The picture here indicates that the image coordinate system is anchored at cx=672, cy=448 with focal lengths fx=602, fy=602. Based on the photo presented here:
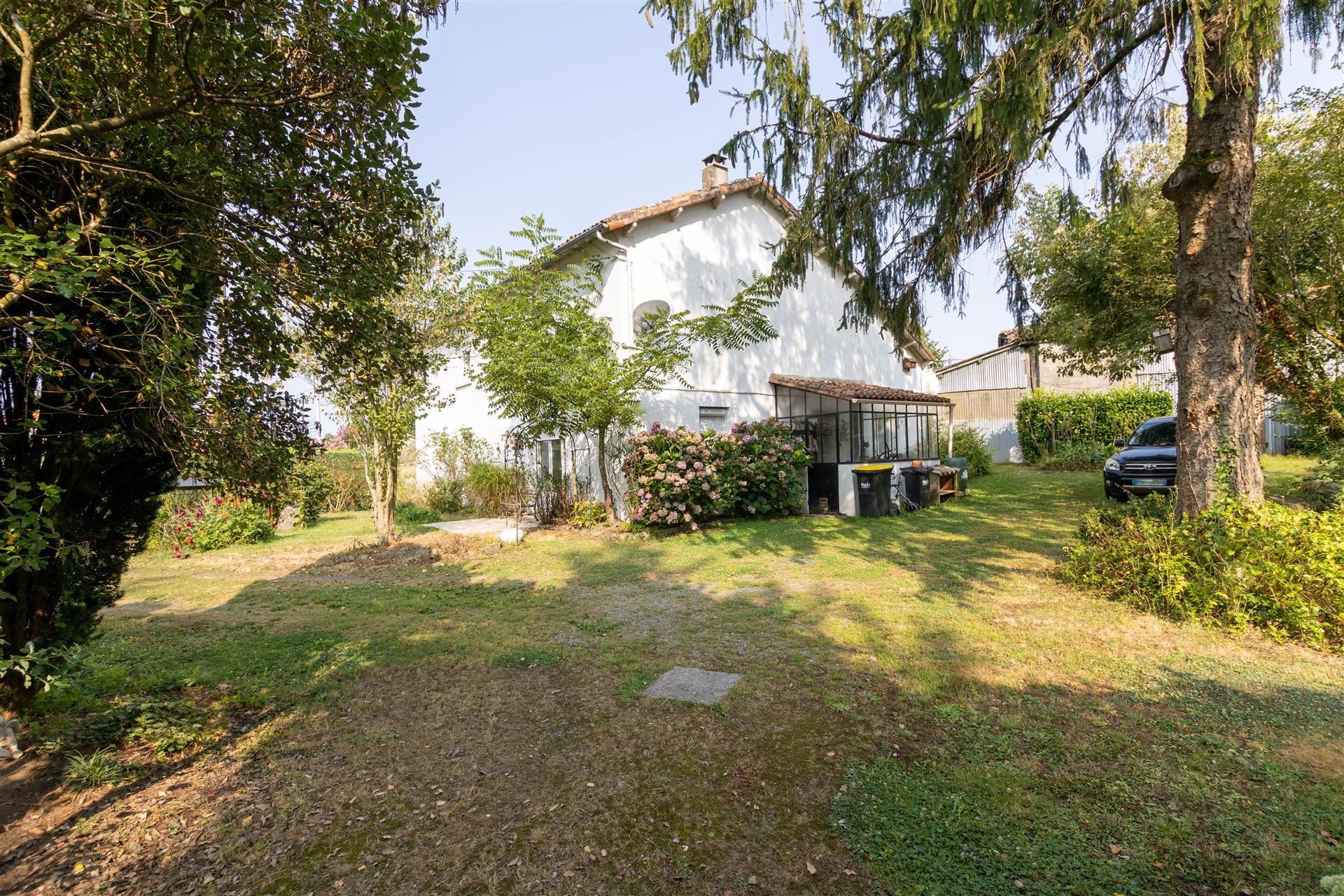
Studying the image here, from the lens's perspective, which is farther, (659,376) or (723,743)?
(659,376)

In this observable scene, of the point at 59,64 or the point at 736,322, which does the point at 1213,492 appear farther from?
the point at 59,64

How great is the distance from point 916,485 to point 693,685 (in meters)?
11.6

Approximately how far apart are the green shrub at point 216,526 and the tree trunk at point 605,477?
675 cm

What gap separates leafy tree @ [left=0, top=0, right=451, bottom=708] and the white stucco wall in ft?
29.0

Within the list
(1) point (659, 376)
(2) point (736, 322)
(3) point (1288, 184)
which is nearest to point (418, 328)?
(1) point (659, 376)

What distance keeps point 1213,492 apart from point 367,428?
1185 centimetres

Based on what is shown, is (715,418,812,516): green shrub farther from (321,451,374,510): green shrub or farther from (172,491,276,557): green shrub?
(321,451,374,510): green shrub

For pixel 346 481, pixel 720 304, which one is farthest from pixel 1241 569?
pixel 346 481

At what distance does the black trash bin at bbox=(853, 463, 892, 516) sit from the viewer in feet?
44.2

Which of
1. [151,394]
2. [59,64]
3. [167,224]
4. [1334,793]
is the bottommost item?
[1334,793]

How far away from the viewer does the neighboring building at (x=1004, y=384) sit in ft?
81.1

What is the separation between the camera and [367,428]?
10891 mm

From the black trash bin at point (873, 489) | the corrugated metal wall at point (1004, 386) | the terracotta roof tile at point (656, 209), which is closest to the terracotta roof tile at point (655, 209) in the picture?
the terracotta roof tile at point (656, 209)

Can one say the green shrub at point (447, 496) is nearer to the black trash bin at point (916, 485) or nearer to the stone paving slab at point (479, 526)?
the stone paving slab at point (479, 526)
